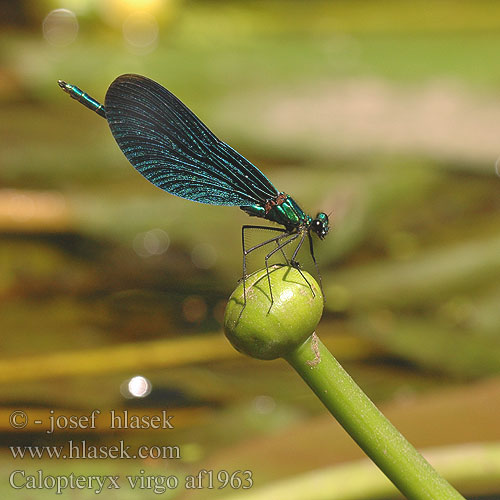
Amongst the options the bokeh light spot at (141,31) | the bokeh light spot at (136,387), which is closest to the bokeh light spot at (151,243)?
the bokeh light spot at (136,387)

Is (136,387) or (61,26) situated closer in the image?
(136,387)

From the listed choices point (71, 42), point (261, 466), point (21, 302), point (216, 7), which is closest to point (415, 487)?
point (261, 466)

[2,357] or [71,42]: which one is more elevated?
[71,42]

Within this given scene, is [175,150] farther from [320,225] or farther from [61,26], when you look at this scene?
[61,26]

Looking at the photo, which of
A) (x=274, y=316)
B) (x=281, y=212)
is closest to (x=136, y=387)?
(x=281, y=212)

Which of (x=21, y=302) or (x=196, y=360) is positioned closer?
(x=196, y=360)

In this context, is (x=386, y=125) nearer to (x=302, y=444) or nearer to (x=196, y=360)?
(x=196, y=360)
